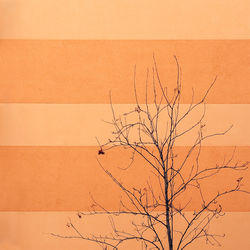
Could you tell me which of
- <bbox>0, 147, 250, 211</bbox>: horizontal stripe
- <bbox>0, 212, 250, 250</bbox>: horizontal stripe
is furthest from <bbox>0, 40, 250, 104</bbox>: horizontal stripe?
<bbox>0, 212, 250, 250</bbox>: horizontal stripe

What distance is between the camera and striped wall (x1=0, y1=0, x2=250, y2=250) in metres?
2.50

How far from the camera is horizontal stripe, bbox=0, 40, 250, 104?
251cm

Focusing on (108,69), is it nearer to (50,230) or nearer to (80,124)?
(80,124)

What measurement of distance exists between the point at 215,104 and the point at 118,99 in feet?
1.79

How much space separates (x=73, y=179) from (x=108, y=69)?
647 mm

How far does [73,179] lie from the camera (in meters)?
2.50

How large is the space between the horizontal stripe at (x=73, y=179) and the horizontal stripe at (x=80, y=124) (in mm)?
48

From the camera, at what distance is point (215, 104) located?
8.27 ft
